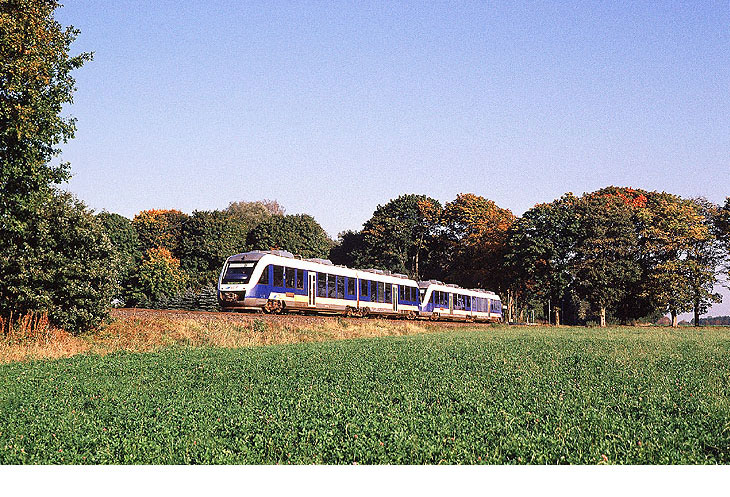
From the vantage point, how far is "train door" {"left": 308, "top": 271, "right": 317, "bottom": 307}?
35688 millimetres

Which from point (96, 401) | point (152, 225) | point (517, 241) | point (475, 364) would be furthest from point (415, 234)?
point (96, 401)

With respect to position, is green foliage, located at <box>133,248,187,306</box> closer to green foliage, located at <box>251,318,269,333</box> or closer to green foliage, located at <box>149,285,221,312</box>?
green foliage, located at <box>149,285,221,312</box>

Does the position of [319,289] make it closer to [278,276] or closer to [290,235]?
[278,276]

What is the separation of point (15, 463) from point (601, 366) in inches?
528

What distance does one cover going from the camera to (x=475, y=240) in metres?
73.6

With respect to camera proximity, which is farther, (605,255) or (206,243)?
(206,243)

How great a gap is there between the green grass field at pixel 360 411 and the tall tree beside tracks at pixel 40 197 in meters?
6.11

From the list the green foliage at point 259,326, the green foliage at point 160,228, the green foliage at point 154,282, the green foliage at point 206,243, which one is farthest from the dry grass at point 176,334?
the green foliage at point 160,228

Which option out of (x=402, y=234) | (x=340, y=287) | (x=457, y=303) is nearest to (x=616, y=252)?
(x=457, y=303)

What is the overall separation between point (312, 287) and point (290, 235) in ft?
137

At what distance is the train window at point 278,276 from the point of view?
33.0 meters

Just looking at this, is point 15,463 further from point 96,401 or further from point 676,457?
point 676,457

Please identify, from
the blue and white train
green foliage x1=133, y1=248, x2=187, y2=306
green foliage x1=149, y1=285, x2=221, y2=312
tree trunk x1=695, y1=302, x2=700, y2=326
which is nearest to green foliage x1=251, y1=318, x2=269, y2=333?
the blue and white train

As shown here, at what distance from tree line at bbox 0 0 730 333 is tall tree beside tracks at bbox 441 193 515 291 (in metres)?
0.19
